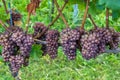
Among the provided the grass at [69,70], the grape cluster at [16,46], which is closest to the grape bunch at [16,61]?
the grape cluster at [16,46]

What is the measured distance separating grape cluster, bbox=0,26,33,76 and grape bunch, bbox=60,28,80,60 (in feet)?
0.48

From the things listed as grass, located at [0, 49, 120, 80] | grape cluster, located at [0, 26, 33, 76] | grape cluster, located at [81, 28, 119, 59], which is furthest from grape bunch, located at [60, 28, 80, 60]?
grass, located at [0, 49, 120, 80]

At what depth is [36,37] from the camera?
5.72ft

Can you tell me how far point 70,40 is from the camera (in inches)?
59.2

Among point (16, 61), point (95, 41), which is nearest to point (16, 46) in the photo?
point (16, 61)

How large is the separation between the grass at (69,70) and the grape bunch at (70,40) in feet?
7.10

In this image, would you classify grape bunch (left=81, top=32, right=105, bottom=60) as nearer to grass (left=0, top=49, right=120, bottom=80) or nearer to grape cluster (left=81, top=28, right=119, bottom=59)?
grape cluster (left=81, top=28, right=119, bottom=59)

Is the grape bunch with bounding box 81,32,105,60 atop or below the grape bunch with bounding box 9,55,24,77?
atop

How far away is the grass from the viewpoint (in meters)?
3.74

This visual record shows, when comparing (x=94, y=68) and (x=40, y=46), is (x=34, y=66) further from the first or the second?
(x=40, y=46)

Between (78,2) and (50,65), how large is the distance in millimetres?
2350

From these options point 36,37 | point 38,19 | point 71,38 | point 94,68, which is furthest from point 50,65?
point 71,38

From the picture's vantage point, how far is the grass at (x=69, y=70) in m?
3.74

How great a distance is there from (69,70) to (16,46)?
2.30 meters
